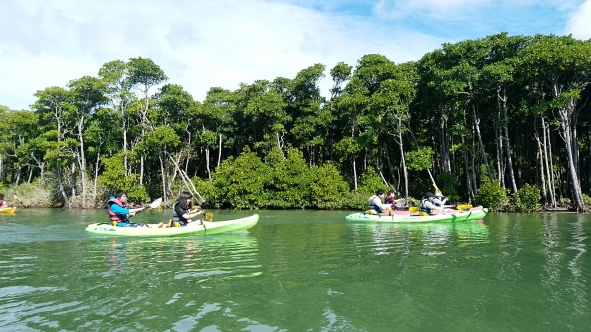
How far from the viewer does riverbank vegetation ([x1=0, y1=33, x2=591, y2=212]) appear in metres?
22.3

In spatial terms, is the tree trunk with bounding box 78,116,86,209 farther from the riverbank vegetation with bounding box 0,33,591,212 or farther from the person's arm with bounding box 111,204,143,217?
the person's arm with bounding box 111,204,143,217

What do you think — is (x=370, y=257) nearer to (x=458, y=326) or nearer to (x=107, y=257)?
(x=458, y=326)

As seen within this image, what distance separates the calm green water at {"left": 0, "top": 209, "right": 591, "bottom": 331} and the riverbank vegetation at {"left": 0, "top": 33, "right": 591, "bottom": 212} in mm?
13502

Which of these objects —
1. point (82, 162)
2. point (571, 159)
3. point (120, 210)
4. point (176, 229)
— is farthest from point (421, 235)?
point (82, 162)

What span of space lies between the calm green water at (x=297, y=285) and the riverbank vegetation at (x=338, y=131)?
44.3 ft

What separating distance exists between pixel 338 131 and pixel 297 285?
26.2 m

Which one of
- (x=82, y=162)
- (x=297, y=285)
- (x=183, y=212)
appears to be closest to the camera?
(x=297, y=285)

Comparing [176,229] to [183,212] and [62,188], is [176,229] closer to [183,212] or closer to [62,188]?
[183,212]

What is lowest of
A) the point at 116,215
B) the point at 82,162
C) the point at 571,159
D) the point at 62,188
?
the point at 116,215

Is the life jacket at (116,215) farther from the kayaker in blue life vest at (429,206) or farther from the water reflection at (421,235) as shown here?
the kayaker in blue life vest at (429,206)

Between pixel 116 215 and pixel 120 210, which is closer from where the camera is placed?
pixel 120 210

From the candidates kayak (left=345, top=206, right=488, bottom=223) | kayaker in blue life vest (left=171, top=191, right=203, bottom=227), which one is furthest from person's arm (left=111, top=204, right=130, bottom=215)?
kayak (left=345, top=206, right=488, bottom=223)

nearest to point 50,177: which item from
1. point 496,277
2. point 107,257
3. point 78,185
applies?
point 78,185

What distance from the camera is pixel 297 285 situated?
6422 millimetres
